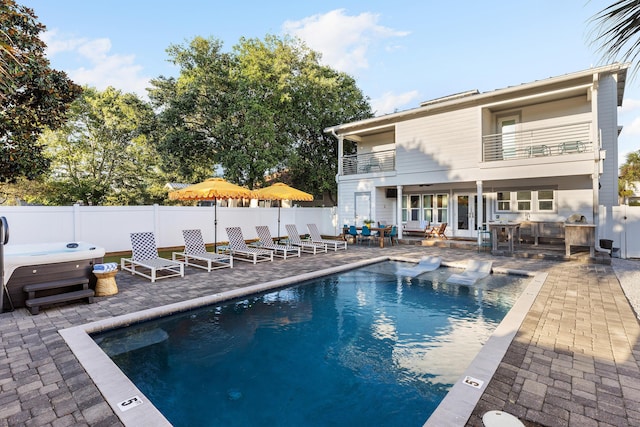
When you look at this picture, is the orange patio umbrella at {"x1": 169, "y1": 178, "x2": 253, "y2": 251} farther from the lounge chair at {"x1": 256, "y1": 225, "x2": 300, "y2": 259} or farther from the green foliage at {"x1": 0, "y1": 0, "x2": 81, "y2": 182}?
the green foliage at {"x1": 0, "y1": 0, "x2": 81, "y2": 182}

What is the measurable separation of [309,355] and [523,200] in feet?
43.1

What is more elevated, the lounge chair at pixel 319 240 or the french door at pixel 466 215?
the french door at pixel 466 215

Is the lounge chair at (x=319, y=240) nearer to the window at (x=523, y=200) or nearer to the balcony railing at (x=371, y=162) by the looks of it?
the balcony railing at (x=371, y=162)

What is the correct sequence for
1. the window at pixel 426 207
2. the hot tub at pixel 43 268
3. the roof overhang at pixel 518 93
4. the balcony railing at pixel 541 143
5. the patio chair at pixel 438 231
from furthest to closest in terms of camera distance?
the window at pixel 426 207 → the patio chair at pixel 438 231 → the balcony railing at pixel 541 143 → the roof overhang at pixel 518 93 → the hot tub at pixel 43 268

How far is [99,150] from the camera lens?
22219 millimetres

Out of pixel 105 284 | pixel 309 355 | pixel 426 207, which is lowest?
pixel 309 355

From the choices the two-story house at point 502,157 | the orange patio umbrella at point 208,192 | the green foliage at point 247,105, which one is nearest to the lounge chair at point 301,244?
the orange patio umbrella at point 208,192

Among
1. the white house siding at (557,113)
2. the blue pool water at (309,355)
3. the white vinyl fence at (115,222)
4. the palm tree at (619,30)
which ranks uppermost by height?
the white house siding at (557,113)

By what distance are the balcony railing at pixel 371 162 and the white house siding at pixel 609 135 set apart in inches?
328

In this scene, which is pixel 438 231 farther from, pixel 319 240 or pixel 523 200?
pixel 319 240

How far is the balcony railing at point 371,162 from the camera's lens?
56.5ft

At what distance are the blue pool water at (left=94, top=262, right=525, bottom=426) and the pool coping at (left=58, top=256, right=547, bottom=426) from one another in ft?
0.69

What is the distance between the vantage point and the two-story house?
1138 centimetres

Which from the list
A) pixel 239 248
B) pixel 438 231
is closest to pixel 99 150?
pixel 239 248
